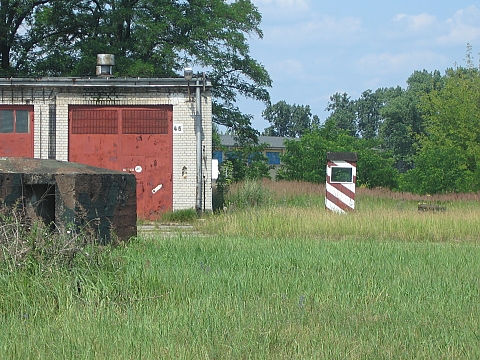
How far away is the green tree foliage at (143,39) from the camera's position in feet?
106

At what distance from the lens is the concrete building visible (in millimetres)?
18922

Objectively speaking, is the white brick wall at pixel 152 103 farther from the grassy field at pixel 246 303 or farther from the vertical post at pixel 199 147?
the grassy field at pixel 246 303


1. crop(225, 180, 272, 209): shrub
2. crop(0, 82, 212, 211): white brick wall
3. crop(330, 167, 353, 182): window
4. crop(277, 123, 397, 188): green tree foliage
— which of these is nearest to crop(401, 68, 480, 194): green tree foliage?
crop(277, 123, 397, 188): green tree foliage

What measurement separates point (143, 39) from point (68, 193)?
24519 millimetres

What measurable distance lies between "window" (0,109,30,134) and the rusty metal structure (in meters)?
9.98

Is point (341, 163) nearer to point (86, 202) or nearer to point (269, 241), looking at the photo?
point (269, 241)

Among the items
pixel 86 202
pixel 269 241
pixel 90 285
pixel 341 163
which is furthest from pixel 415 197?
pixel 90 285

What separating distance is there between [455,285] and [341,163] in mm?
10705

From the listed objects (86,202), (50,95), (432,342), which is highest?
(50,95)

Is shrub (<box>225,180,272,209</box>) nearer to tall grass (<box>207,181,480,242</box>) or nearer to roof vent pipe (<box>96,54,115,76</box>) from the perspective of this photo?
tall grass (<box>207,181,480,242</box>)

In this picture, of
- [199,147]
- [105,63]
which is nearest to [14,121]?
[105,63]

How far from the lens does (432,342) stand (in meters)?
5.17

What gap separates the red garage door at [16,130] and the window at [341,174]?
28.2 feet

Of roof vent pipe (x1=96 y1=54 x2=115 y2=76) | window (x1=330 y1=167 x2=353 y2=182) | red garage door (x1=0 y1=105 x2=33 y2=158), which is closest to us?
window (x1=330 y1=167 x2=353 y2=182)
